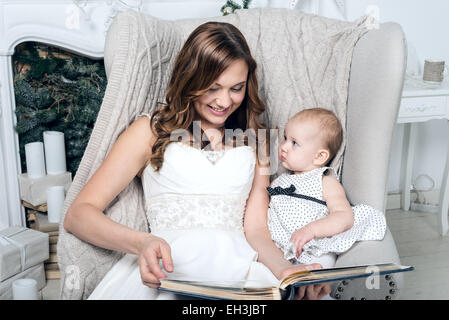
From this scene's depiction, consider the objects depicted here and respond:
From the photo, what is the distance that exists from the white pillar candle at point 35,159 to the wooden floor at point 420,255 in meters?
0.48

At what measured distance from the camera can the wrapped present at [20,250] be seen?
1870 mm

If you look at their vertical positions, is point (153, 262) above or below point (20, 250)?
above

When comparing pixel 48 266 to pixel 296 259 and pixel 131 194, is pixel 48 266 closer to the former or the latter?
pixel 131 194

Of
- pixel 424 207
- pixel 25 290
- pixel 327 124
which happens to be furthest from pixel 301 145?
pixel 424 207

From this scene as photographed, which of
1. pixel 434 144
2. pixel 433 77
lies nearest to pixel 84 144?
pixel 433 77

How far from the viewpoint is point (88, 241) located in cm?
118

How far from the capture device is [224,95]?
1.30 meters

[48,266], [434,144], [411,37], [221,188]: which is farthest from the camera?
[434,144]

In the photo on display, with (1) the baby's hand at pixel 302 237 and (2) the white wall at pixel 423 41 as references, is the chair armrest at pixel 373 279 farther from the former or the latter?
(2) the white wall at pixel 423 41

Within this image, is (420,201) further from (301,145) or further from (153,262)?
(153,262)

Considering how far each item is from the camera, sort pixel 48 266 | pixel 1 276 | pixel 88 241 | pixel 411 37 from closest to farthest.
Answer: pixel 88 241 → pixel 1 276 → pixel 48 266 → pixel 411 37

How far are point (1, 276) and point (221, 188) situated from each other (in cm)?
103

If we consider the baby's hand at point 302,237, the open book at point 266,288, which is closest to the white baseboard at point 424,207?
the baby's hand at point 302,237

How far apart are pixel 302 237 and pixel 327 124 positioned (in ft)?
1.13
